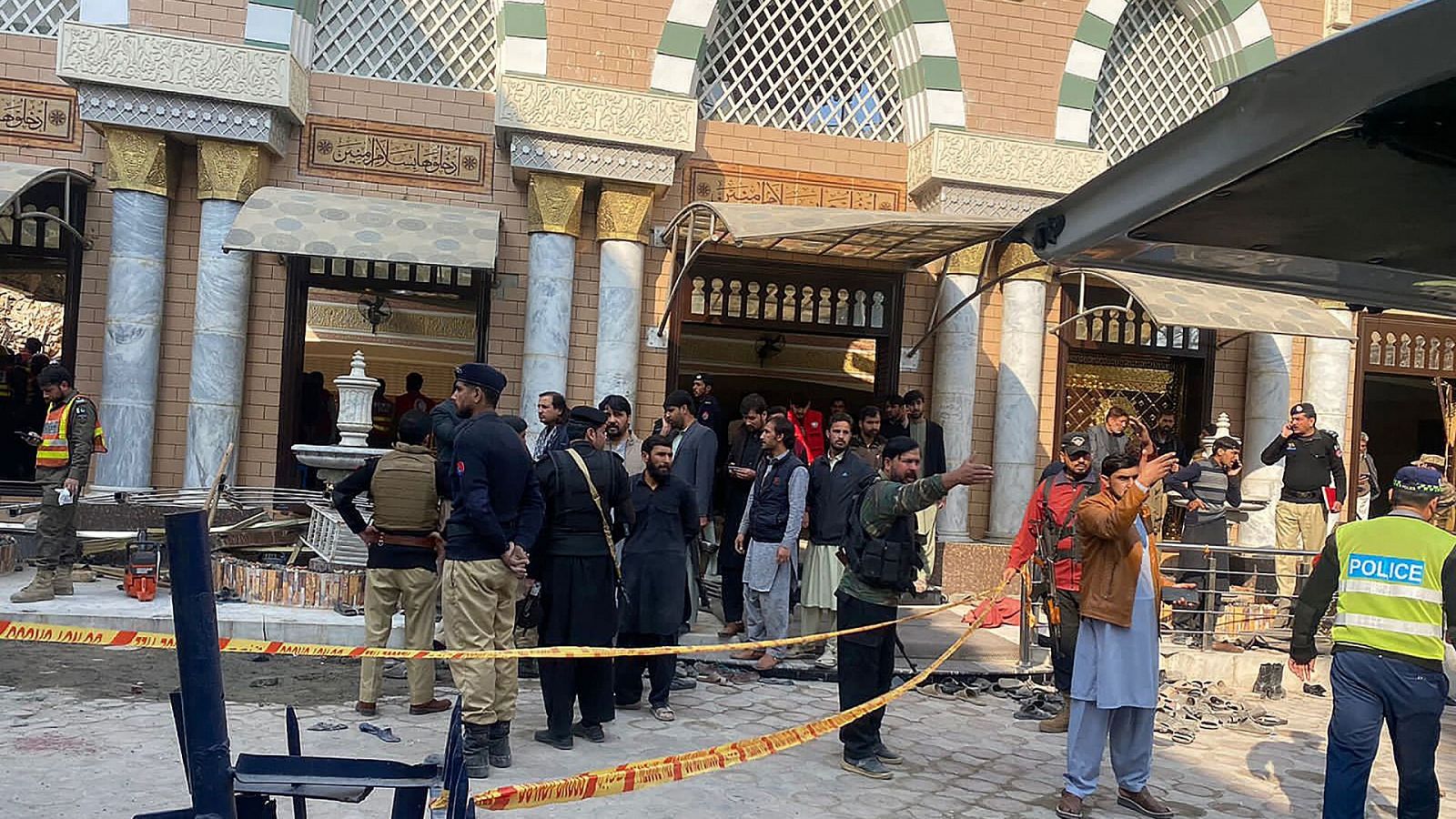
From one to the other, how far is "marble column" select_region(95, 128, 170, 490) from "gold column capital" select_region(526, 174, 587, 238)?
10.2ft

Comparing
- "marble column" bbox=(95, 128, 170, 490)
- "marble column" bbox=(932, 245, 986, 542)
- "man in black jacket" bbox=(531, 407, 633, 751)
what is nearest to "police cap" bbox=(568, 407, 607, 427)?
"man in black jacket" bbox=(531, 407, 633, 751)

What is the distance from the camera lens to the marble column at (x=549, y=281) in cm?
995

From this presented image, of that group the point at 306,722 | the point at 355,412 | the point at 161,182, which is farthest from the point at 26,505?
the point at 306,722

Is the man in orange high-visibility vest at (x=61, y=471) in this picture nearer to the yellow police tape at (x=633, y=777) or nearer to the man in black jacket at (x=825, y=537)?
the man in black jacket at (x=825, y=537)

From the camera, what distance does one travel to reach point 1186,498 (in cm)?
901

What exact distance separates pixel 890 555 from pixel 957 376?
18.7ft

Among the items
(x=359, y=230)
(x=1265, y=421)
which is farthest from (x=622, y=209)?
(x=1265, y=421)

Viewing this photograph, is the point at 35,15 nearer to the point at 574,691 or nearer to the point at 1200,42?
the point at 574,691

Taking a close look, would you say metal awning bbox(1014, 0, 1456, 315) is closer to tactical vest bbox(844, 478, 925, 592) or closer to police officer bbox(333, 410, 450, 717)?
tactical vest bbox(844, 478, 925, 592)

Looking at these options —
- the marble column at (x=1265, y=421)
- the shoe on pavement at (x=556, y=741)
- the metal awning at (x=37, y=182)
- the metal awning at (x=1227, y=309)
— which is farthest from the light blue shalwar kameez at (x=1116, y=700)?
the metal awning at (x=37, y=182)

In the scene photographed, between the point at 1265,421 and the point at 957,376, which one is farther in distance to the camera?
the point at 1265,421

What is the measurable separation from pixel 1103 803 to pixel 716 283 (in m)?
6.66

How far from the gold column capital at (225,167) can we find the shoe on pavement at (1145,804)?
822 cm

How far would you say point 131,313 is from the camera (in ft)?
30.6
